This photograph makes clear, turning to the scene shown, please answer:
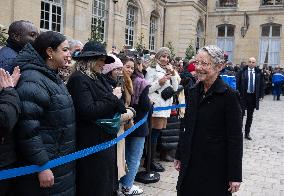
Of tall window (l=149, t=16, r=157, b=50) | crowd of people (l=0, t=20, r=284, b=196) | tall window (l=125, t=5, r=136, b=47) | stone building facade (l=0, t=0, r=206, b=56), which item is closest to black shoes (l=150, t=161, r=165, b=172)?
crowd of people (l=0, t=20, r=284, b=196)

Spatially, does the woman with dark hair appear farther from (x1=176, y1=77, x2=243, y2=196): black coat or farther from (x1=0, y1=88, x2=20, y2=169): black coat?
(x1=176, y1=77, x2=243, y2=196): black coat

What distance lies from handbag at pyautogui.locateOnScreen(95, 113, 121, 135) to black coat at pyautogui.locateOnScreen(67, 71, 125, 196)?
4 centimetres

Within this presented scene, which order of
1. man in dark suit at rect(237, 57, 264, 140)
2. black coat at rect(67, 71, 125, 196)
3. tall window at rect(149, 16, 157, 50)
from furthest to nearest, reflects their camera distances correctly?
tall window at rect(149, 16, 157, 50)
man in dark suit at rect(237, 57, 264, 140)
black coat at rect(67, 71, 125, 196)

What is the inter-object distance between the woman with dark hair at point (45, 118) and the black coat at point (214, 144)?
1.08 meters

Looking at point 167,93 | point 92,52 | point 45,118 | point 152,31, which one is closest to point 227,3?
point 152,31

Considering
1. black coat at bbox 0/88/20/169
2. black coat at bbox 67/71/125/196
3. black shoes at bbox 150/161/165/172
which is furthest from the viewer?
black shoes at bbox 150/161/165/172

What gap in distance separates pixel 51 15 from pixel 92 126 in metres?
11.5

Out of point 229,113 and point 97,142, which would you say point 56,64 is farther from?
point 229,113

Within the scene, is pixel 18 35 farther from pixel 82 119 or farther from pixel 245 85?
pixel 245 85

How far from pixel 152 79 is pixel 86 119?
2513 millimetres

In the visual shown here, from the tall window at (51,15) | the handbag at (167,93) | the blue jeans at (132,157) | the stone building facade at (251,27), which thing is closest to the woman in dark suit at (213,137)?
the blue jeans at (132,157)

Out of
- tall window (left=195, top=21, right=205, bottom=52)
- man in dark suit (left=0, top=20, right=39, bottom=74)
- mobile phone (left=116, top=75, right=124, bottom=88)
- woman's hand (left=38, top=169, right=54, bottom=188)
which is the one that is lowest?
woman's hand (left=38, top=169, right=54, bottom=188)

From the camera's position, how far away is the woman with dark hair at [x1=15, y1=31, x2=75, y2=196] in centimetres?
271

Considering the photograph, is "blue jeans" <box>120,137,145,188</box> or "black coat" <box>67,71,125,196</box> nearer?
"black coat" <box>67,71,125,196</box>
